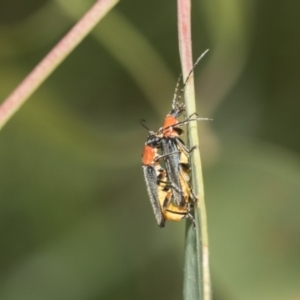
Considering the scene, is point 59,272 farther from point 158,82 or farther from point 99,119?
point 158,82

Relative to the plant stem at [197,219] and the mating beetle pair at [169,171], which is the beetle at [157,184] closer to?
the mating beetle pair at [169,171]

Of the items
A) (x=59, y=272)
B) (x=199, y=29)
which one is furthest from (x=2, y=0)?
(x=59, y=272)

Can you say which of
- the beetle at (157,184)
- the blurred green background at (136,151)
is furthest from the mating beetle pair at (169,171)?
the blurred green background at (136,151)

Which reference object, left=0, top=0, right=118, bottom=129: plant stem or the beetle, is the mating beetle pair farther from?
left=0, top=0, right=118, bottom=129: plant stem

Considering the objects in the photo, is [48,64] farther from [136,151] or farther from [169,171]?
[136,151]

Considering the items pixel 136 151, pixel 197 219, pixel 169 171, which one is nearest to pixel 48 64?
pixel 197 219
